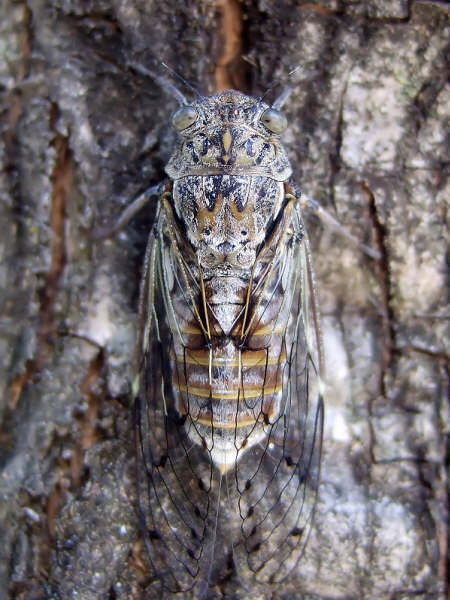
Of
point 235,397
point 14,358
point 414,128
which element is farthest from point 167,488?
point 414,128

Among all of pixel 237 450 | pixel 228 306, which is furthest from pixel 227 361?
pixel 237 450

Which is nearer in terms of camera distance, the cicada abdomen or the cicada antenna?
the cicada abdomen

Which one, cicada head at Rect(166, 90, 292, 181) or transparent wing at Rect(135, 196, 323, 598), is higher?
cicada head at Rect(166, 90, 292, 181)

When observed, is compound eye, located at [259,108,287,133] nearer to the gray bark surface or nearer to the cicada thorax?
the gray bark surface

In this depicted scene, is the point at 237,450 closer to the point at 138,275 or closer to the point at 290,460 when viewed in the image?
the point at 290,460

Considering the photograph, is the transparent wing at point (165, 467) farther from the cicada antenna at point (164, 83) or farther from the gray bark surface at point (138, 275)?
the cicada antenna at point (164, 83)

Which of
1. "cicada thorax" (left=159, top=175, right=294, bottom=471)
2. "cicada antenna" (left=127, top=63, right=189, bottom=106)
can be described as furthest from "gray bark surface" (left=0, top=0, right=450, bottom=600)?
"cicada thorax" (left=159, top=175, right=294, bottom=471)

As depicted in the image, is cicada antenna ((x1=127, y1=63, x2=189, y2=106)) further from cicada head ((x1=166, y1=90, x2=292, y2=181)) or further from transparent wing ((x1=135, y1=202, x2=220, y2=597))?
transparent wing ((x1=135, y1=202, x2=220, y2=597))

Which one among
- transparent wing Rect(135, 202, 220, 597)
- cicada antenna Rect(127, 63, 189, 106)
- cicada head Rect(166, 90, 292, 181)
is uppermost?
cicada antenna Rect(127, 63, 189, 106)
